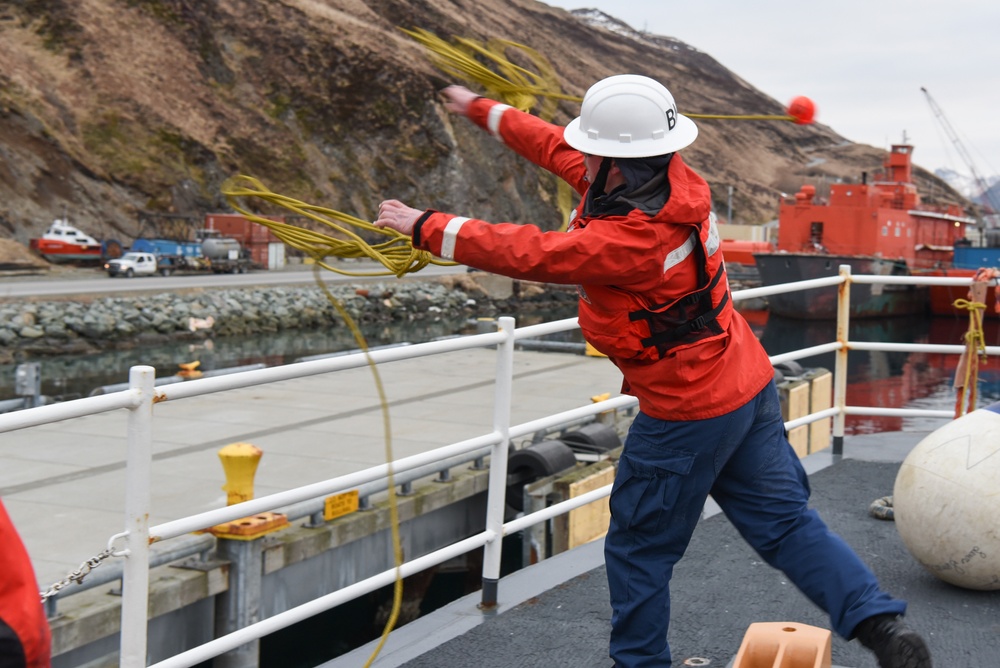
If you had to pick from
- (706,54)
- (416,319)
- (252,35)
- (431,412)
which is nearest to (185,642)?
(431,412)

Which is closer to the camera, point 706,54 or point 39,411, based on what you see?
point 39,411

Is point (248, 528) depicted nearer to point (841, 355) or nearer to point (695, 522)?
point (841, 355)

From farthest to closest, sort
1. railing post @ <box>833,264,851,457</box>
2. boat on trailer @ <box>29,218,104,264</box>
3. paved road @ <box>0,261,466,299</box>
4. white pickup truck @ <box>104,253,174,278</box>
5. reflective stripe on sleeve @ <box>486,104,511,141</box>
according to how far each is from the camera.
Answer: boat on trailer @ <box>29,218,104,264</box>
white pickup truck @ <box>104,253,174,278</box>
paved road @ <box>0,261,466,299</box>
railing post @ <box>833,264,851,457</box>
reflective stripe on sleeve @ <box>486,104,511,141</box>

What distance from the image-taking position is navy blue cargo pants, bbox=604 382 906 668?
3117 millimetres

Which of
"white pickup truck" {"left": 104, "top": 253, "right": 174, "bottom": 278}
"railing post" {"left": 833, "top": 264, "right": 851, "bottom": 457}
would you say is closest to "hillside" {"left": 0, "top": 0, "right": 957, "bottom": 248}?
"white pickup truck" {"left": 104, "top": 253, "right": 174, "bottom": 278}

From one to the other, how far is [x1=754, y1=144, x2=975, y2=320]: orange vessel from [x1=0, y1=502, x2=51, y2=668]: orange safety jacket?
44168 millimetres

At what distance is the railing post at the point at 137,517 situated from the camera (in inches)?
111

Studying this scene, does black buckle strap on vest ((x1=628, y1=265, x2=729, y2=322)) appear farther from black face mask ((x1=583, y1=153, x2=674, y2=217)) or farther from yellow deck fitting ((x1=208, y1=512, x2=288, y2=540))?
yellow deck fitting ((x1=208, y1=512, x2=288, y2=540))

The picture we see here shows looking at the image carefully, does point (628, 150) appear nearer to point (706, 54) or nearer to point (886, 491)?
point (886, 491)

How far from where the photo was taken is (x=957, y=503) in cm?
424

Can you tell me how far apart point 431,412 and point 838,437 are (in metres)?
6.06

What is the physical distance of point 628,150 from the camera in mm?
2986

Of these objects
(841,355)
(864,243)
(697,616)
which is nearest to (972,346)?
(841,355)

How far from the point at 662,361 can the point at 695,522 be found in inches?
20.0
